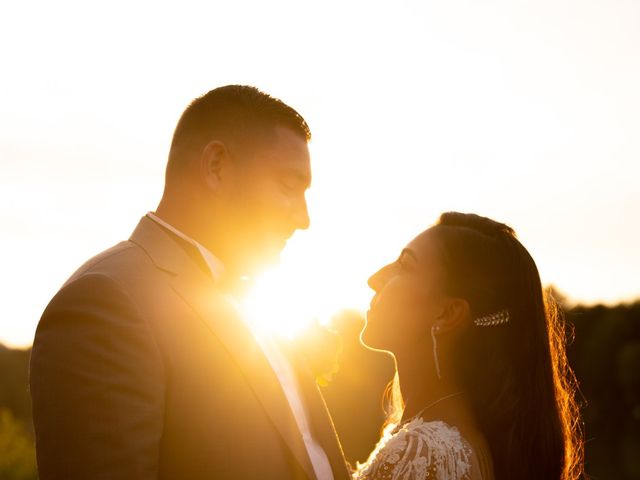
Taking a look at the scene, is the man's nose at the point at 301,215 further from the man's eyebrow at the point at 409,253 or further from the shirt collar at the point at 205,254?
the man's eyebrow at the point at 409,253

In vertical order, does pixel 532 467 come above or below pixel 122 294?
below

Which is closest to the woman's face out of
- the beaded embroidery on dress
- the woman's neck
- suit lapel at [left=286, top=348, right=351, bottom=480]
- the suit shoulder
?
the woman's neck

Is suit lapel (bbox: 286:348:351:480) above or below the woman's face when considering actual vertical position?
below

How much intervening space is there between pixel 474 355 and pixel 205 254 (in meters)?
1.94

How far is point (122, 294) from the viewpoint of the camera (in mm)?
2896

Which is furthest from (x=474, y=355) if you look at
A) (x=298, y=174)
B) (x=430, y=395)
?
(x=298, y=174)

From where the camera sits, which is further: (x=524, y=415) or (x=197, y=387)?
(x=524, y=415)

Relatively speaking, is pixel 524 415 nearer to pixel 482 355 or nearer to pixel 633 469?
pixel 482 355

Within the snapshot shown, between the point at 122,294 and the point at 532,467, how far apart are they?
8.22 ft

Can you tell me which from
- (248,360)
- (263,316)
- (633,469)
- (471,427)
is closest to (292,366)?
(263,316)

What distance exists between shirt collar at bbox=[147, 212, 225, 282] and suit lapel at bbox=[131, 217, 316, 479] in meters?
0.03

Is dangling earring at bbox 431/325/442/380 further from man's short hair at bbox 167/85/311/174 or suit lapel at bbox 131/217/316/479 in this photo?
suit lapel at bbox 131/217/316/479

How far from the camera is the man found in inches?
107

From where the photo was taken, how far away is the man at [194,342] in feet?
8.95
